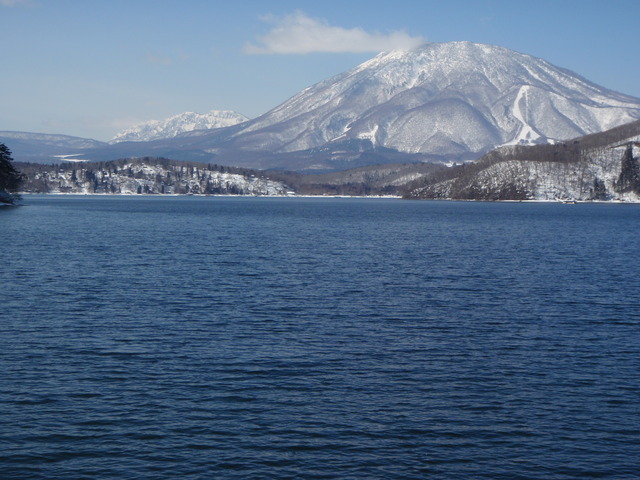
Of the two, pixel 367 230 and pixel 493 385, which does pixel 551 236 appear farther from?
pixel 493 385

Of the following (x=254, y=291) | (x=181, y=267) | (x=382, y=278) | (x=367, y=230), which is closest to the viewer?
(x=254, y=291)

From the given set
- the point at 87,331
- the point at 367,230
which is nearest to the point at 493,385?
the point at 87,331

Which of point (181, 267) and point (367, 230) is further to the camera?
point (367, 230)

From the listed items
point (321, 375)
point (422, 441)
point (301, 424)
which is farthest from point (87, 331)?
point (422, 441)

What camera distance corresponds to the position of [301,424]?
29312mm

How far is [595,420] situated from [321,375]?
12978 mm

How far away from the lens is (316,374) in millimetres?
36031

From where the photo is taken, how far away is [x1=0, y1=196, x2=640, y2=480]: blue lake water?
26281mm

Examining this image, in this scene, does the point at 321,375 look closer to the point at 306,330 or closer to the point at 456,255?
the point at 306,330

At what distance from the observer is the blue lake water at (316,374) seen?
2628 centimetres

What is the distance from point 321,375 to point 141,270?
43.2 m

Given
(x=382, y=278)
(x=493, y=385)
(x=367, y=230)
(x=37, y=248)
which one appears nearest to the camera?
(x=493, y=385)

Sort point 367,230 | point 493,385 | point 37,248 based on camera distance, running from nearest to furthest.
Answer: point 493,385
point 37,248
point 367,230

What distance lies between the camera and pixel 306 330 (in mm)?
45969
